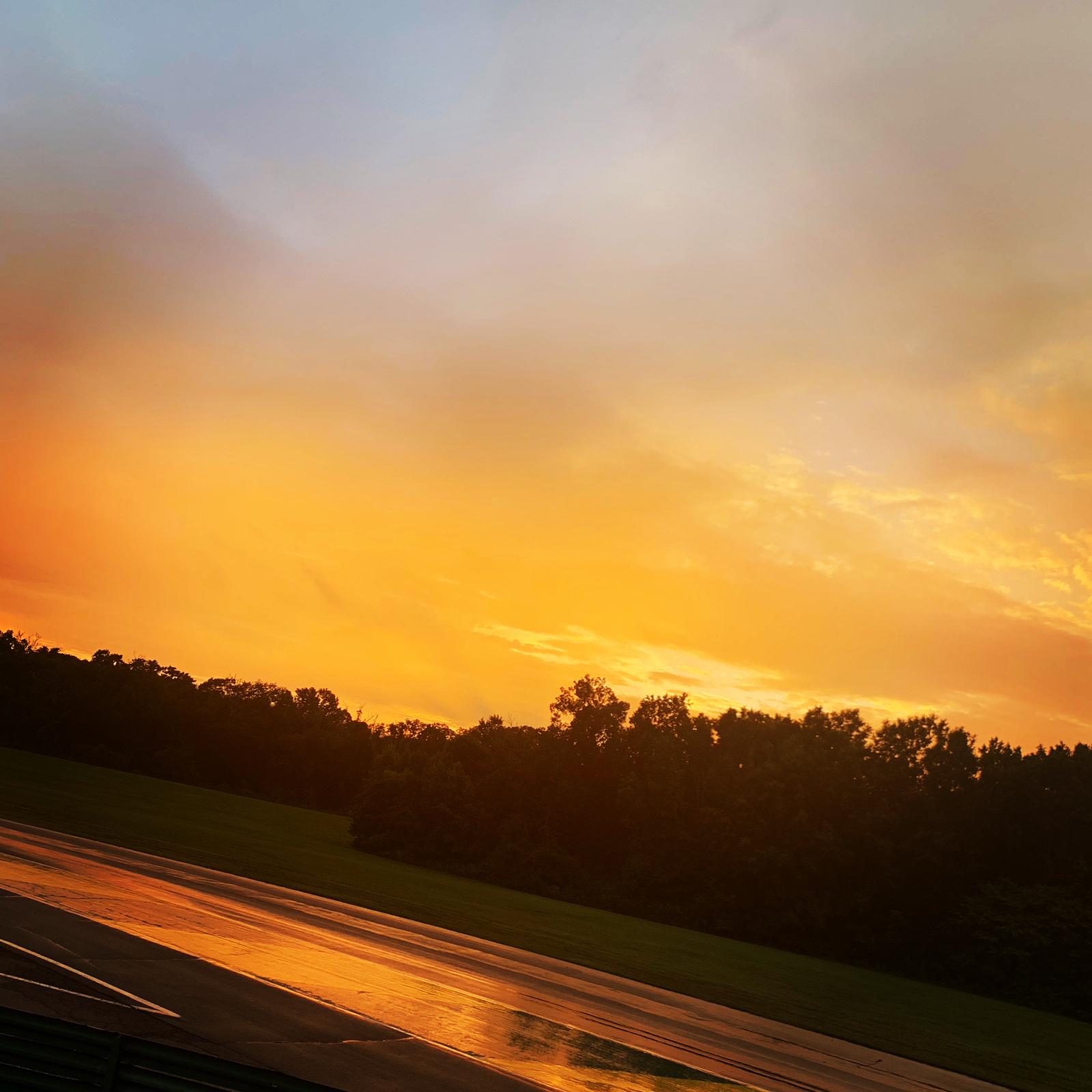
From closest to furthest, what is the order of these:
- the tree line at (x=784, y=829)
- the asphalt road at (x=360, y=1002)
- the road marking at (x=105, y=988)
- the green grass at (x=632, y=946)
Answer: the asphalt road at (x=360, y=1002)
the road marking at (x=105, y=988)
the green grass at (x=632, y=946)
the tree line at (x=784, y=829)

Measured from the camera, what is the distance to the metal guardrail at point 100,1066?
270 inches

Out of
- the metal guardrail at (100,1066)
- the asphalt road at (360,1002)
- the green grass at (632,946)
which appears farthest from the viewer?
the green grass at (632,946)

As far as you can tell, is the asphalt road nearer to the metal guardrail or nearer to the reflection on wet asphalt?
the reflection on wet asphalt

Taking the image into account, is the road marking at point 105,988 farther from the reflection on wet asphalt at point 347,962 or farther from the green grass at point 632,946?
the green grass at point 632,946

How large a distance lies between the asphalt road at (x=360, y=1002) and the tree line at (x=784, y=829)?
47246 mm

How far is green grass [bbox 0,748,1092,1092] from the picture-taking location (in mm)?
28828

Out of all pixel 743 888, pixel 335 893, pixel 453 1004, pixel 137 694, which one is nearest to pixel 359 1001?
pixel 453 1004

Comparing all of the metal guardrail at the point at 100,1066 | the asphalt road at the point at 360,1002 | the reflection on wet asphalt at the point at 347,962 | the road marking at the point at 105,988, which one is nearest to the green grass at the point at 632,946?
the asphalt road at the point at 360,1002

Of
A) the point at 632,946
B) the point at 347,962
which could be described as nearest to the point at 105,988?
the point at 347,962

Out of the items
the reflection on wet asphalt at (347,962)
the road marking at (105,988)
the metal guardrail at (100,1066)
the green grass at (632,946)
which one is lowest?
the green grass at (632,946)

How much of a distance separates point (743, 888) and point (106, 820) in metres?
46.3

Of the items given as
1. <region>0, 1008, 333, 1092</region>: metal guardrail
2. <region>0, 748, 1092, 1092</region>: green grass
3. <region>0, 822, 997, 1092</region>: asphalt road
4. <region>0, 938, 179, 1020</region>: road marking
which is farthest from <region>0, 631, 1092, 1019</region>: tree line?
<region>0, 1008, 333, 1092</region>: metal guardrail

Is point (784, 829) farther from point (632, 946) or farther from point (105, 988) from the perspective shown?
point (105, 988)

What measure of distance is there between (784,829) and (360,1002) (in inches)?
2426
